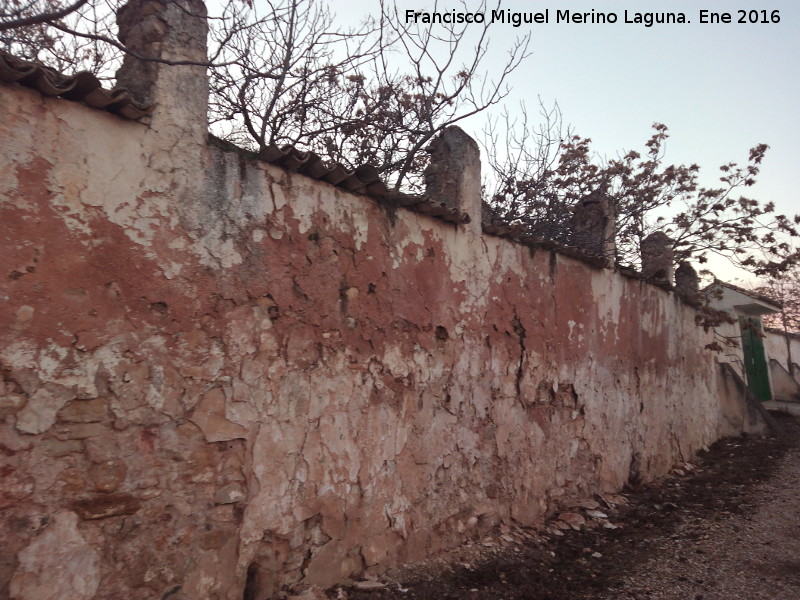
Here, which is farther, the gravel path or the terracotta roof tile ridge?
the gravel path

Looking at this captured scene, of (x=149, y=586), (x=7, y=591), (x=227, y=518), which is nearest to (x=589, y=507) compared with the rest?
(x=227, y=518)

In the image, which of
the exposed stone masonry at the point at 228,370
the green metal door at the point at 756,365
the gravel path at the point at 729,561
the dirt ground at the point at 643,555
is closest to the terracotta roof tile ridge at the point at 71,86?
the exposed stone masonry at the point at 228,370

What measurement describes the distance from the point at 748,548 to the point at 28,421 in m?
5.44

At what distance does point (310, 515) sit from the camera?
3.55 m

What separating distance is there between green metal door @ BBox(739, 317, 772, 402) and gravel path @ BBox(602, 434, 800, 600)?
9.74m

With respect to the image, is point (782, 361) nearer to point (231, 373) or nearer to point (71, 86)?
point (231, 373)

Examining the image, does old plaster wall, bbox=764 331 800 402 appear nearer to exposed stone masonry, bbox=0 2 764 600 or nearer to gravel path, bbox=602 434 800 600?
gravel path, bbox=602 434 800 600

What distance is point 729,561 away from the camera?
15.9 ft

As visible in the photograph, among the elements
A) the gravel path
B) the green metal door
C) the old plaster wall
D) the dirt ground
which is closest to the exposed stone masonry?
the dirt ground

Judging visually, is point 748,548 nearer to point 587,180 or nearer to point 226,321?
point 226,321

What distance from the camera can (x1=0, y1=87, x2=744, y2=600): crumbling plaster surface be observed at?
2.53 meters

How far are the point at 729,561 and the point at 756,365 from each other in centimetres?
1285

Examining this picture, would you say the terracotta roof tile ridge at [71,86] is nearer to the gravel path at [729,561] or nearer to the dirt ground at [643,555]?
the dirt ground at [643,555]

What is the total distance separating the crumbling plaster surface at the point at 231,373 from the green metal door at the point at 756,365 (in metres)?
12.2
